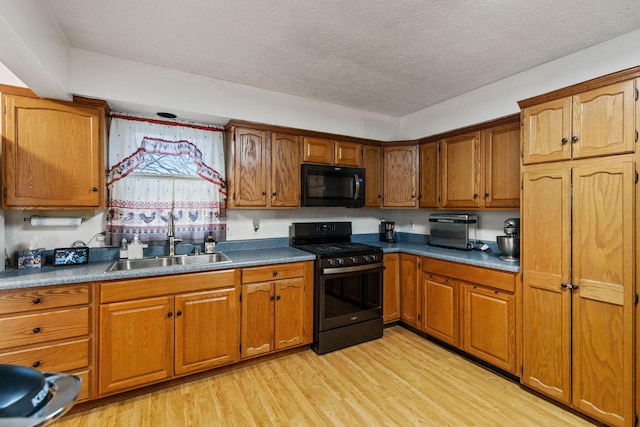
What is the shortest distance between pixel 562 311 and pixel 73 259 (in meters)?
3.64

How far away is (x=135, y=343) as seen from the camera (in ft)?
7.22

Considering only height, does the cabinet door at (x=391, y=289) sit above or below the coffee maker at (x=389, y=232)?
below

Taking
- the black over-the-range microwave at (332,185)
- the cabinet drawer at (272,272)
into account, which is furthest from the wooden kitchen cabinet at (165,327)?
the black over-the-range microwave at (332,185)

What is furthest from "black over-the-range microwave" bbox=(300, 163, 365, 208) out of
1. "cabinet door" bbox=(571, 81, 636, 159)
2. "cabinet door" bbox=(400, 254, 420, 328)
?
"cabinet door" bbox=(571, 81, 636, 159)

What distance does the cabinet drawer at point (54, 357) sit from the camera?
188 cm

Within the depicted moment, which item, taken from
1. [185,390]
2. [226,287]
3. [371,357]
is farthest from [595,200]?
[185,390]

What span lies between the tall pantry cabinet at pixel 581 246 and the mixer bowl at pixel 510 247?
33cm

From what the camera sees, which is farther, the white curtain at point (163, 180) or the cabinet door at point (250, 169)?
the cabinet door at point (250, 169)

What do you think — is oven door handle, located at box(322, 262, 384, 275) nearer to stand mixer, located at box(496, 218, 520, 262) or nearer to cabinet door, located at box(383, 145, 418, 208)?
cabinet door, located at box(383, 145, 418, 208)

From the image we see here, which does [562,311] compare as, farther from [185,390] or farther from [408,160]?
[185,390]

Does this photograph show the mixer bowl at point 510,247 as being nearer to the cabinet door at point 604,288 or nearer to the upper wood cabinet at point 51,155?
the cabinet door at point 604,288

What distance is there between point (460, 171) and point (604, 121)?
1258 millimetres

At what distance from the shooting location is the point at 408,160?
143 inches

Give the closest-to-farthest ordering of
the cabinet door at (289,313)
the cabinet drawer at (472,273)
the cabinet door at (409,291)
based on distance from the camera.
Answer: the cabinet drawer at (472,273) → the cabinet door at (289,313) → the cabinet door at (409,291)
